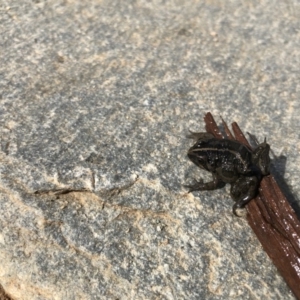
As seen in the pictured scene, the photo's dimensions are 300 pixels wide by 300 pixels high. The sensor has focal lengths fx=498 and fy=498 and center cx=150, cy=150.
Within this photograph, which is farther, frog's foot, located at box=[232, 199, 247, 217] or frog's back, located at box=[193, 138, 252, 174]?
frog's back, located at box=[193, 138, 252, 174]

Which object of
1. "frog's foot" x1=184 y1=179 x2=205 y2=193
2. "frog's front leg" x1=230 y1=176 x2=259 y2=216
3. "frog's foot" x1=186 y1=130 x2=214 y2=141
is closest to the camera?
"frog's front leg" x1=230 y1=176 x2=259 y2=216

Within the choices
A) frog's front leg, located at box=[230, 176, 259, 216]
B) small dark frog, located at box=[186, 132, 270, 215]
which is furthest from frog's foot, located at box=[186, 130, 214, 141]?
frog's front leg, located at box=[230, 176, 259, 216]

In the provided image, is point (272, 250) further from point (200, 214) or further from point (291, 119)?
point (291, 119)

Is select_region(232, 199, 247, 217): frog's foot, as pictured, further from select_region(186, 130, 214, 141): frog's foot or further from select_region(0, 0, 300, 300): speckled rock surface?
select_region(186, 130, 214, 141): frog's foot

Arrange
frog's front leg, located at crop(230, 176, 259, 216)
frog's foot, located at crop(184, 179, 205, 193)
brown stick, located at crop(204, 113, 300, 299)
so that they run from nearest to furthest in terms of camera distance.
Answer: brown stick, located at crop(204, 113, 300, 299) → frog's front leg, located at crop(230, 176, 259, 216) → frog's foot, located at crop(184, 179, 205, 193)

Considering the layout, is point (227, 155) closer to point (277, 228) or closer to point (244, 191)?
point (244, 191)

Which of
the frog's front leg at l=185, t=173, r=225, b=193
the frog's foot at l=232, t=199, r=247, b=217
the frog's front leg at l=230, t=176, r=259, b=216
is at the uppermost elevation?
the frog's front leg at l=230, t=176, r=259, b=216

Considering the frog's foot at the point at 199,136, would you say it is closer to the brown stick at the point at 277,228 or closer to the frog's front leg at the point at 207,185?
the frog's front leg at the point at 207,185

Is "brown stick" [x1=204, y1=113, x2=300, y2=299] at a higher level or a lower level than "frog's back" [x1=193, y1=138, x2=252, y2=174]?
lower
